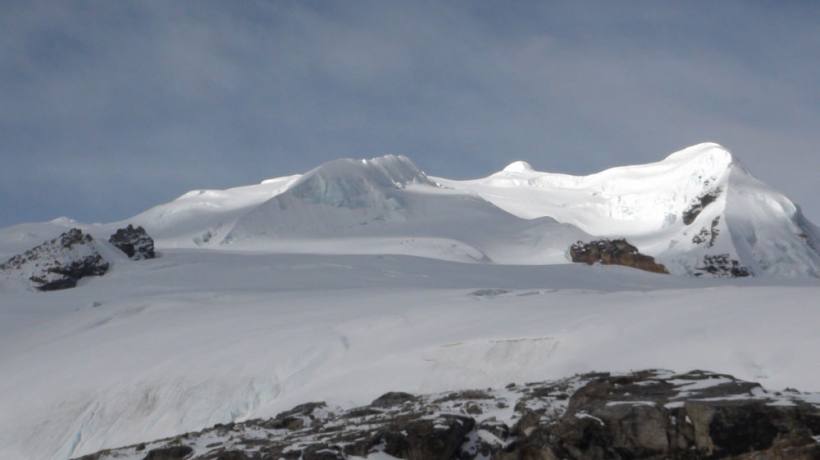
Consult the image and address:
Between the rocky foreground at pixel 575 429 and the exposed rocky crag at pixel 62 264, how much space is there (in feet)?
110

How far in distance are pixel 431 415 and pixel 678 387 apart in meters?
2.91

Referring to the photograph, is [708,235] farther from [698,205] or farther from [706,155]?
[706,155]

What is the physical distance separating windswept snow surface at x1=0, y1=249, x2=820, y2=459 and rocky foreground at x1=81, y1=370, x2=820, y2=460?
3859 mm

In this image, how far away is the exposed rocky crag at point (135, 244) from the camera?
163ft

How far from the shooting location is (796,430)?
10.2 metres

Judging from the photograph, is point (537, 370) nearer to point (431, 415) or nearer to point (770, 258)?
point (431, 415)

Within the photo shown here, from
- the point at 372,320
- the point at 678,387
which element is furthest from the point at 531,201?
the point at 678,387

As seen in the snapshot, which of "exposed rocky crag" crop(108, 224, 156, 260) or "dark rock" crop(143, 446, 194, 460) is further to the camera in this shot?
"exposed rocky crag" crop(108, 224, 156, 260)

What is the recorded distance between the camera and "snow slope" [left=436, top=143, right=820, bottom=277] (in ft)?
293

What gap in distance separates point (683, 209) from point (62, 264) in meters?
69.4

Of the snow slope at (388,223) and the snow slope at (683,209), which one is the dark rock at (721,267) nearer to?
the snow slope at (683,209)

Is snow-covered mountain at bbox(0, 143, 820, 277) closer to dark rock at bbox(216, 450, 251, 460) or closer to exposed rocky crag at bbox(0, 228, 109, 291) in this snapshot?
exposed rocky crag at bbox(0, 228, 109, 291)

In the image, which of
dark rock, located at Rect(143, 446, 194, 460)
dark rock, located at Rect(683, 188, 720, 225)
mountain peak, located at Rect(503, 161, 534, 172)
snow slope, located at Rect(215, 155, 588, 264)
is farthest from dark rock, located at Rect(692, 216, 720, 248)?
dark rock, located at Rect(143, 446, 194, 460)

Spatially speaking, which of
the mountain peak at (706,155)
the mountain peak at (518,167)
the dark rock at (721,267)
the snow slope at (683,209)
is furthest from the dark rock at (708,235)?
the mountain peak at (518,167)
